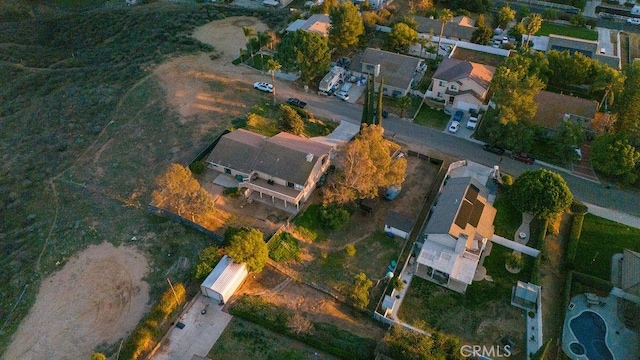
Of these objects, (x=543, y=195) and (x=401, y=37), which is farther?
(x=401, y=37)

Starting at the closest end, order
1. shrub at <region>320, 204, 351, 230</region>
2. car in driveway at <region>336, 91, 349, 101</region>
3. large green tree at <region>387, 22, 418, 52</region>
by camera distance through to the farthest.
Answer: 1. shrub at <region>320, 204, 351, 230</region>
2. car in driveway at <region>336, 91, 349, 101</region>
3. large green tree at <region>387, 22, 418, 52</region>

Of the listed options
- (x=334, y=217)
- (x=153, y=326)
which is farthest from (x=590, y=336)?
(x=153, y=326)

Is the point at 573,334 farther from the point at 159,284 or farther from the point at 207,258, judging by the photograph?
the point at 159,284

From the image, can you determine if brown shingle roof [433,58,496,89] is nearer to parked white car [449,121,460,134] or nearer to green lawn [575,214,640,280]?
parked white car [449,121,460,134]

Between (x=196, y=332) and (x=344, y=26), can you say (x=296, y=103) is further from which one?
(x=196, y=332)

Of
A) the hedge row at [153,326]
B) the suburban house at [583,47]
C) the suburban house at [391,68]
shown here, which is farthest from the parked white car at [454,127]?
the hedge row at [153,326]

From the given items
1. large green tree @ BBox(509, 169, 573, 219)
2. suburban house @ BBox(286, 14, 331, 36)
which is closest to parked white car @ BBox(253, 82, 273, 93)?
suburban house @ BBox(286, 14, 331, 36)

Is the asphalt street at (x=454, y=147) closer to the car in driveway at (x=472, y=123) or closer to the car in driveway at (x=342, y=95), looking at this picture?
Answer: the car in driveway at (x=342, y=95)
